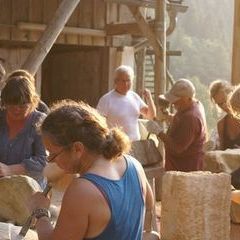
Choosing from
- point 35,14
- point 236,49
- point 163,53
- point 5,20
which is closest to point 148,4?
point 163,53

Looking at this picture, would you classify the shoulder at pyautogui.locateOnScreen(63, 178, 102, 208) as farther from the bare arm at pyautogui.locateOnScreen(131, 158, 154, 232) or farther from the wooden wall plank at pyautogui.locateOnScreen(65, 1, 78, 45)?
the wooden wall plank at pyautogui.locateOnScreen(65, 1, 78, 45)

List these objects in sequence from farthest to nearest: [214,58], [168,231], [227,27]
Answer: [227,27], [214,58], [168,231]

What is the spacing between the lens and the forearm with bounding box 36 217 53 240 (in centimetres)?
231

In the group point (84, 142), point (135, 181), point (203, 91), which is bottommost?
point (203, 91)

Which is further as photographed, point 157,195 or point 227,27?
point 227,27

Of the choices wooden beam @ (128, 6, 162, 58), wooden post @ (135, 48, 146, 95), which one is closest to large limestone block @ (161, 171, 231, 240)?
wooden beam @ (128, 6, 162, 58)

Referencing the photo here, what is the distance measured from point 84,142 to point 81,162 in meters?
0.08

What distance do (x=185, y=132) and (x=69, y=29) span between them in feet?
16.1

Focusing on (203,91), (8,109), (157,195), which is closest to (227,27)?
(203,91)

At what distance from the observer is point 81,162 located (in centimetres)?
229

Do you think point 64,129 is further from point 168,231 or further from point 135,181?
point 168,231

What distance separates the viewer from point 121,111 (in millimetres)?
6551

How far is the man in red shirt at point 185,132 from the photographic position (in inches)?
206

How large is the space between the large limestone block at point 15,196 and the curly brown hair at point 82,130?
1325 millimetres
